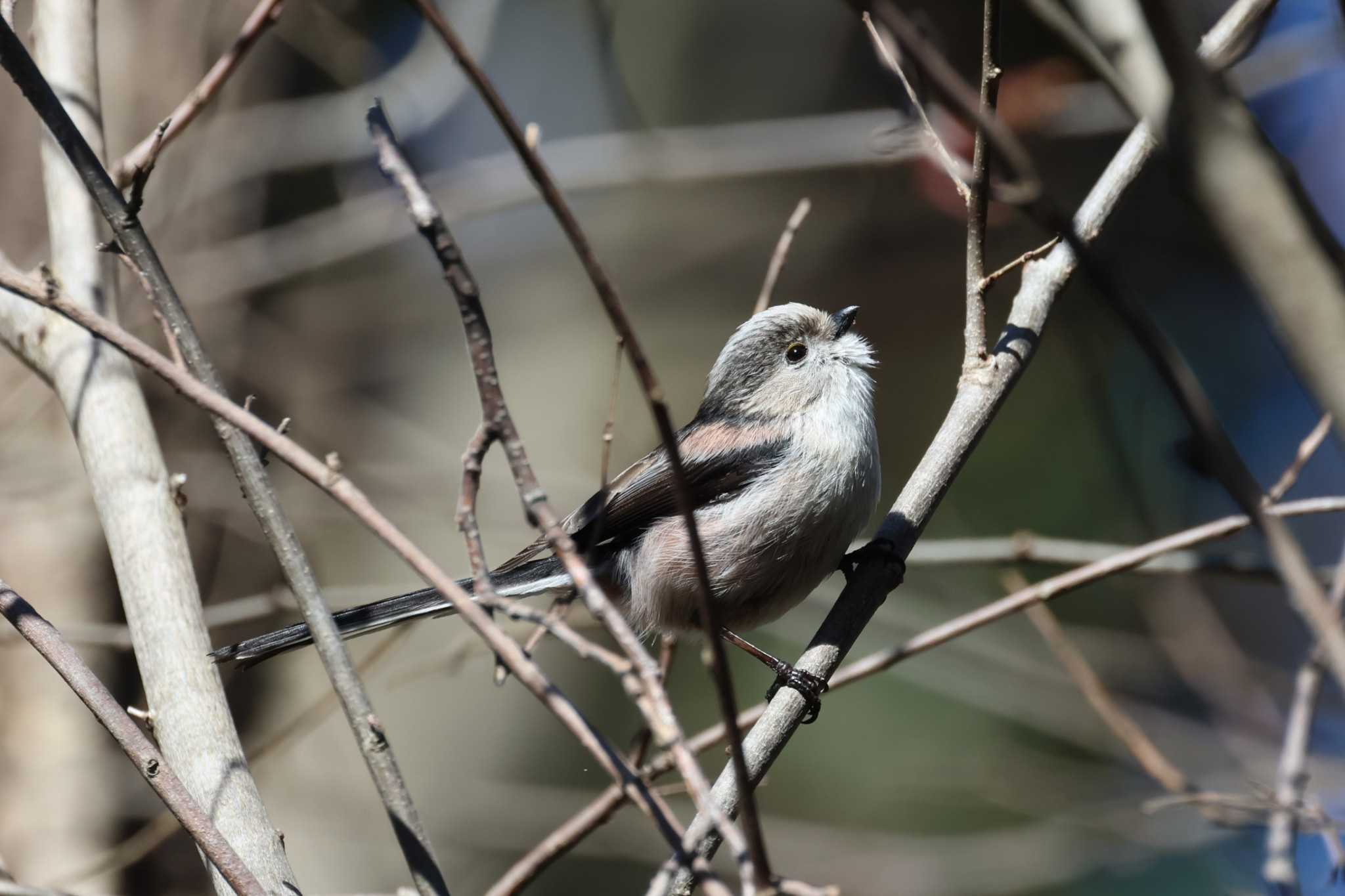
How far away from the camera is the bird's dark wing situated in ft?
11.2

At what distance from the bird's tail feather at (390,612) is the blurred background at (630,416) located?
45 cm

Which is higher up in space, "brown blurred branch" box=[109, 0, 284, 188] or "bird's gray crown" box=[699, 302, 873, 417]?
"brown blurred branch" box=[109, 0, 284, 188]

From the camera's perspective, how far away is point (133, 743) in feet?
5.51

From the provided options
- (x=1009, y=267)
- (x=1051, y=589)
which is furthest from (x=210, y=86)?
(x=1051, y=589)

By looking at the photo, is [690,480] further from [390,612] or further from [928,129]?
[928,129]

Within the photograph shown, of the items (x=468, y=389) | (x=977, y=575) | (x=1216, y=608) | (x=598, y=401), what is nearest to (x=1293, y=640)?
(x=1216, y=608)

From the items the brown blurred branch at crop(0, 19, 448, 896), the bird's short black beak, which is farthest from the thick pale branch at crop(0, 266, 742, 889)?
the bird's short black beak

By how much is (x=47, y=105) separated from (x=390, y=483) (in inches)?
136

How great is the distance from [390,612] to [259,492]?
1.02m

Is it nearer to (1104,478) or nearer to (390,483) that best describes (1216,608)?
(1104,478)

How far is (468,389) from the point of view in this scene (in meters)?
6.35

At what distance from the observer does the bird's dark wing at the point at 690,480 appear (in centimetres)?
343

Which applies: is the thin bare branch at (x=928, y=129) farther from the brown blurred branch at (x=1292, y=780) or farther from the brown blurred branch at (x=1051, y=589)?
the brown blurred branch at (x=1292, y=780)

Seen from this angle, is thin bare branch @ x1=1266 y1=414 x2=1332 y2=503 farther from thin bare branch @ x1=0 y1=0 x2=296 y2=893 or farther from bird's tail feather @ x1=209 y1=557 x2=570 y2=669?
thin bare branch @ x1=0 y1=0 x2=296 y2=893
